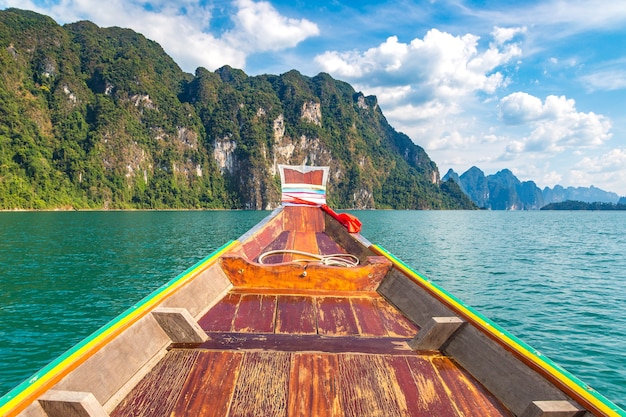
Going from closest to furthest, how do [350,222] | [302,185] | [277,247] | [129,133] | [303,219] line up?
[277,247]
[350,222]
[303,219]
[302,185]
[129,133]

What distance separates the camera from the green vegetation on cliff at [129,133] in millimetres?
110812

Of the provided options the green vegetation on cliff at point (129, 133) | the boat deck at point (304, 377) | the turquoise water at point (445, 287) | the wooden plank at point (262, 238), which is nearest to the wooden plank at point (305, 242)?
the wooden plank at point (262, 238)

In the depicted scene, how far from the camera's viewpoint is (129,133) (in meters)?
137

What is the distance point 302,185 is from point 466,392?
10.4 meters

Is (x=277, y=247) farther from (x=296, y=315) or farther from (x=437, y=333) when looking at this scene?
(x=437, y=333)

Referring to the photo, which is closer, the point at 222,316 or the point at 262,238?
the point at 222,316

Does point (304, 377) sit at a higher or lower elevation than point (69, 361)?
lower

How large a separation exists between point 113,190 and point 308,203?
127758 mm

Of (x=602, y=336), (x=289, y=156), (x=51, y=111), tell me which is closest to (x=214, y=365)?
(x=602, y=336)

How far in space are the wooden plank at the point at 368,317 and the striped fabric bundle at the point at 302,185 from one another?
8250mm

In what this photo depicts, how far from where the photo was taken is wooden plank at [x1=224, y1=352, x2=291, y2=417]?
2232mm

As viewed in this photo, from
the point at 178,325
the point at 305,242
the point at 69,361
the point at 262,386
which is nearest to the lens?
the point at 69,361

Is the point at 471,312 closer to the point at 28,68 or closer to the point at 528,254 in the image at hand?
the point at 528,254

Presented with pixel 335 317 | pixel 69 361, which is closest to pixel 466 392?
pixel 335 317
